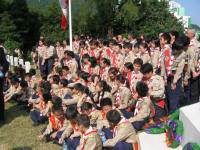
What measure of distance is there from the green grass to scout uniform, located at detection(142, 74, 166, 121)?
1.91m

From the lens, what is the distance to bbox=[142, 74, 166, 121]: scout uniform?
413cm

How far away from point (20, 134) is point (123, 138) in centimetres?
233

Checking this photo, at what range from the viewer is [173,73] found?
4.27 meters

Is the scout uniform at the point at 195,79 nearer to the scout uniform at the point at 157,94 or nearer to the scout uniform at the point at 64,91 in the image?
the scout uniform at the point at 157,94

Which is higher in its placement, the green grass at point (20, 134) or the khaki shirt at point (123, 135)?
the khaki shirt at point (123, 135)

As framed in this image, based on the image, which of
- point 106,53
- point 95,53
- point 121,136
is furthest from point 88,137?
point 95,53

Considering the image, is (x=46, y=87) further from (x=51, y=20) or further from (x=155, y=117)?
(x=51, y=20)

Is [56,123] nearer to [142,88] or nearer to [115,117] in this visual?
[115,117]

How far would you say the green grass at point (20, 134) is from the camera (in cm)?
390

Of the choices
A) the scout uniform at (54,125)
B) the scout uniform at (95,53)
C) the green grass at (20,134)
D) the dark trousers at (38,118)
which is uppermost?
the scout uniform at (95,53)

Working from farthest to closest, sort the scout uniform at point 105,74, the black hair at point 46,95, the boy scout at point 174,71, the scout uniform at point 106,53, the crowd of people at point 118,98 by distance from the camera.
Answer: the scout uniform at point 106,53, the scout uniform at point 105,74, the black hair at point 46,95, the boy scout at point 174,71, the crowd of people at point 118,98

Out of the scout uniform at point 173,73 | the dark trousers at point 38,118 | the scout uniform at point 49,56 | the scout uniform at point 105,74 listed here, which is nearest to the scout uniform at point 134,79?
the scout uniform at point 173,73

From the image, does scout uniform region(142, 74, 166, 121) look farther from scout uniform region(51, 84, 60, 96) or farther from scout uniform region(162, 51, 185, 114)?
scout uniform region(51, 84, 60, 96)

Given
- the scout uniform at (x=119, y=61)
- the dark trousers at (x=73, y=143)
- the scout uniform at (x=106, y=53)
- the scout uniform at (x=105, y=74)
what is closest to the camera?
the dark trousers at (x=73, y=143)
